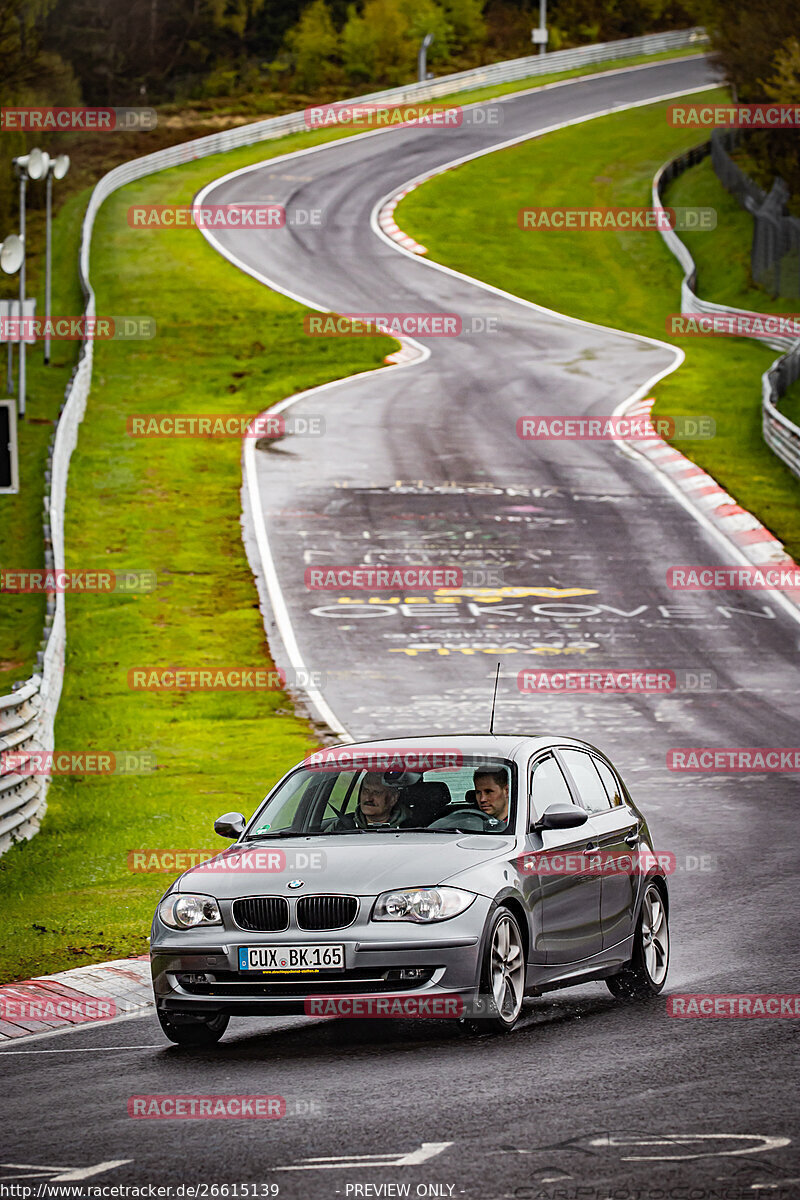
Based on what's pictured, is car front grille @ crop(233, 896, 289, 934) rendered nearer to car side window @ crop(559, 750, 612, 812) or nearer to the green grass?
car side window @ crop(559, 750, 612, 812)

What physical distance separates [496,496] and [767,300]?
2389cm

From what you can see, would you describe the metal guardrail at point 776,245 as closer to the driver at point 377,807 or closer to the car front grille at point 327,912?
the driver at point 377,807

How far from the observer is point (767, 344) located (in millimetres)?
51750

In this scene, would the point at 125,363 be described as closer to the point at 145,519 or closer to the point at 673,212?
the point at 145,519

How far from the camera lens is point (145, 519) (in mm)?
34938

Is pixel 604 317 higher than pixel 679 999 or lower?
lower

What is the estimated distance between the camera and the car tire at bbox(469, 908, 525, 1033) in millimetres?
8648

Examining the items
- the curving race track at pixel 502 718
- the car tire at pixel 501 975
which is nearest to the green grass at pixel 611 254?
the curving race track at pixel 502 718

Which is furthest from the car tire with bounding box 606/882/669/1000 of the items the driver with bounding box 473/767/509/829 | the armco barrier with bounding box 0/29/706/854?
the armco barrier with bounding box 0/29/706/854

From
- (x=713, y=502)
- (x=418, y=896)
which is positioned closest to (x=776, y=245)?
(x=713, y=502)

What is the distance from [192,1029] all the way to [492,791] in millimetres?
2046

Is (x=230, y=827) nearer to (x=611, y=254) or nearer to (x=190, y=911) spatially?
(x=190, y=911)

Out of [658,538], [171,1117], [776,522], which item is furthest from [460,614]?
[171,1117]

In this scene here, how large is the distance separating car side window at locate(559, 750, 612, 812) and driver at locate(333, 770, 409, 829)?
1.19 metres
